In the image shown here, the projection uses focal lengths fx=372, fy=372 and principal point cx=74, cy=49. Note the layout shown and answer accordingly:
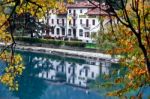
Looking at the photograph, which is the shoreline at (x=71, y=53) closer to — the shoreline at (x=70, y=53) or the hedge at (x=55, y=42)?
the shoreline at (x=70, y=53)

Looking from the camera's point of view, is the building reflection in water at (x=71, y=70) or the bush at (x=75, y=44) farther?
the bush at (x=75, y=44)

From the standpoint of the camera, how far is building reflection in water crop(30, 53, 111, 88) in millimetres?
24734

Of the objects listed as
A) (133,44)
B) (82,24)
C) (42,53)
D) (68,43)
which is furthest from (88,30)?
(133,44)

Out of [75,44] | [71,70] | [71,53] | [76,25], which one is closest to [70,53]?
[71,53]

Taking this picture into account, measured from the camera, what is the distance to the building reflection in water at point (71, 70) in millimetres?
24734

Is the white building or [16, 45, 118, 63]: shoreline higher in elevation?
the white building

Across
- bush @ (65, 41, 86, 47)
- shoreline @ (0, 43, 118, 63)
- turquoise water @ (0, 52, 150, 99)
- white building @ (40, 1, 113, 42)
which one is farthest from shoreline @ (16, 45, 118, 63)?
white building @ (40, 1, 113, 42)

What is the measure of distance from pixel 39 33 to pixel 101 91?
20.9 meters

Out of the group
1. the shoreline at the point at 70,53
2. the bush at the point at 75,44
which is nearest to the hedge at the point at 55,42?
the bush at the point at 75,44

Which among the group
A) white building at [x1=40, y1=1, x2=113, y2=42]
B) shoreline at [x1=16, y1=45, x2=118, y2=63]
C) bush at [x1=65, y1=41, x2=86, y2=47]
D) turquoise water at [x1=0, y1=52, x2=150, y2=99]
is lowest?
turquoise water at [x1=0, y1=52, x2=150, y2=99]

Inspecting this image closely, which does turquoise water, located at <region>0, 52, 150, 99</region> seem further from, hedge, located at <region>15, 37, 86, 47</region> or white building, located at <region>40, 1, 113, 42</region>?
white building, located at <region>40, 1, 113, 42</region>

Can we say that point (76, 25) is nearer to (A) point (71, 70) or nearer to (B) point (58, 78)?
(A) point (71, 70)

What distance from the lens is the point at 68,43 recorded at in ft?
117

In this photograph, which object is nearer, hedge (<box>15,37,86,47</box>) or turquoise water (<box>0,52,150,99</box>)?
turquoise water (<box>0,52,150,99</box>)
